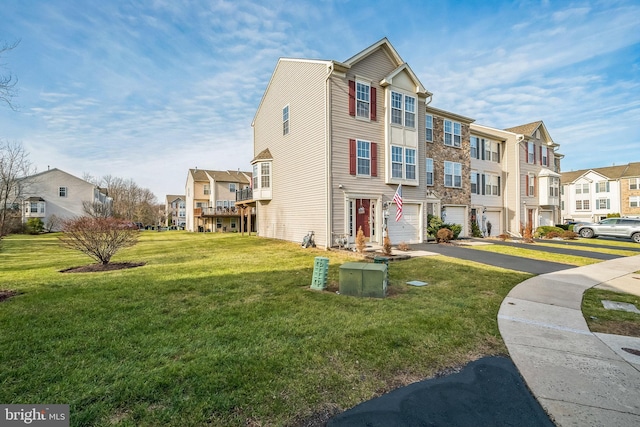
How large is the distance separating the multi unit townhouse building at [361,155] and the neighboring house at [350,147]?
57mm

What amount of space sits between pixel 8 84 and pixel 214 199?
121ft

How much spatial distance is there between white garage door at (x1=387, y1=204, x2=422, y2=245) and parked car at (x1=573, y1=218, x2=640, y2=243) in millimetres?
17010

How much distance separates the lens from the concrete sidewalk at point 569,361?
2794 millimetres

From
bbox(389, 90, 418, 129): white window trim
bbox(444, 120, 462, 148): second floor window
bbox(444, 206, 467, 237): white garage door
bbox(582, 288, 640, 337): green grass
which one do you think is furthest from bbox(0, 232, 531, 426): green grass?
bbox(444, 120, 462, 148): second floor window

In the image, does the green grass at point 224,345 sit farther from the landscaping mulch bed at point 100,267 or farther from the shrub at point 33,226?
the shrub at point 33,226

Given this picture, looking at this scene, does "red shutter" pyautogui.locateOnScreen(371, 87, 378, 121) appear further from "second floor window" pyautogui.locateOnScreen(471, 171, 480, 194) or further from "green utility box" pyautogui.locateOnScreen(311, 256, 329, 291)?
"second floor window" pyautogui.locateOnScreen(471, 171, 480, 194)

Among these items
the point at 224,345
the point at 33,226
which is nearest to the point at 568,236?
the point at 224,345

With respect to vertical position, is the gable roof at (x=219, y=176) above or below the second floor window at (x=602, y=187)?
above

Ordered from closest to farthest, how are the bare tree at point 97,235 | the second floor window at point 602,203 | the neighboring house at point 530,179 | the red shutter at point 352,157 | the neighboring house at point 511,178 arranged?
1. the bare tree at point 97,235
2. the red shutter at point 352,157
3. the neighboring house at point 511,178
4. the neighboring house at point 530,179
5. the second floor window at point 602,203

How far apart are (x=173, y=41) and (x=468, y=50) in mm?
15044

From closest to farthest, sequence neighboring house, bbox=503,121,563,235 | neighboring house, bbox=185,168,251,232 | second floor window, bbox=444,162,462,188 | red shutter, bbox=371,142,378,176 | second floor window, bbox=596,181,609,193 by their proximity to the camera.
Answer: red shutter, bbox=371,142,378,176 → second floor window, bbox=444,162,462,188 → neighboring house, bbox=503,121,563,235 → neighboring house, bbox=185,168,251,232 → second floor window, bbox=596,181,609,193

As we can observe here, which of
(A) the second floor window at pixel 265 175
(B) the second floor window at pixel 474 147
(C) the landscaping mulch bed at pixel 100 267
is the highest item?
(B) the second floor window at pixel 474 147

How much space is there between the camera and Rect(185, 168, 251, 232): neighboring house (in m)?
41.7

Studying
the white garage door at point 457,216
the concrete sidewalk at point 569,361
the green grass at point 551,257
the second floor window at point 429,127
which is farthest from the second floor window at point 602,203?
the concrete sidewalk at point 569,361
